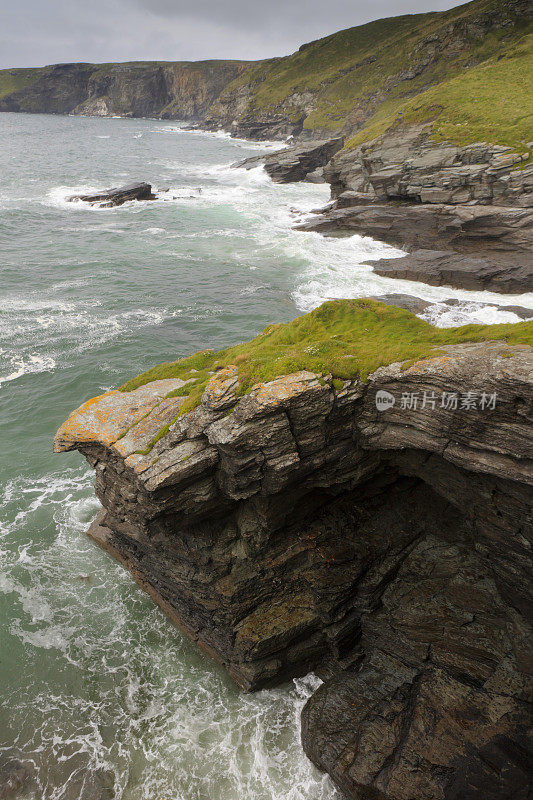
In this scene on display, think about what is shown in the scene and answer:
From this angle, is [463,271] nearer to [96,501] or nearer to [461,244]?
[461,244]

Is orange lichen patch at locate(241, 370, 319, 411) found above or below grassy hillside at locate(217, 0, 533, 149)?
below

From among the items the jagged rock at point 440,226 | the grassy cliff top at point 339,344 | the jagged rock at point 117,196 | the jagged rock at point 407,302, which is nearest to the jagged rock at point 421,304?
the jagged rock at point 407,302

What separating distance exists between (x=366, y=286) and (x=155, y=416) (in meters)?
32.8

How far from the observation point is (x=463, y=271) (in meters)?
40.8

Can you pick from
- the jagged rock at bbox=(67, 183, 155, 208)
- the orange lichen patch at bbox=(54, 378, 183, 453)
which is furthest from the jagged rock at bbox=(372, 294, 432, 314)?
the jagged rock at bbox=(67, 183, 155, 208)

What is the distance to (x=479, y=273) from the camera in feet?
132

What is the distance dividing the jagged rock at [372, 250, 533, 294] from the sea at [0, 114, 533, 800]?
1.36m

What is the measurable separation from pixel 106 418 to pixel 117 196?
75.6m

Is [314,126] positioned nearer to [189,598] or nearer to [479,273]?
[479,273]

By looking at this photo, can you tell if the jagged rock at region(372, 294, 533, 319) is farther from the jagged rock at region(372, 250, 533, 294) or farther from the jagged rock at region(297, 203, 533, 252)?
the jagged rock at region(297, 203, 533, 252)

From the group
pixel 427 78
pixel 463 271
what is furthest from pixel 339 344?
pixel 427 78

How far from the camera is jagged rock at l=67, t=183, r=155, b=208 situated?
77.3 metres

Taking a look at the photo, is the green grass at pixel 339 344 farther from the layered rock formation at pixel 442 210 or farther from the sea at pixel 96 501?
the layered rock formation at pixel 442 210

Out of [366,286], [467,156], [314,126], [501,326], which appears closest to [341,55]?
[314,126]
